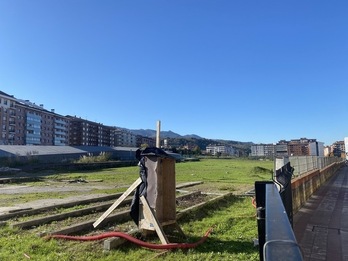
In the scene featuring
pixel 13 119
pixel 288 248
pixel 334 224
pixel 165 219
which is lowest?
pixel 334 224

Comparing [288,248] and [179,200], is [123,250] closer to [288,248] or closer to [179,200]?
[288,248]

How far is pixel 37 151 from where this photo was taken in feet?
149

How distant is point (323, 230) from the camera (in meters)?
7.82

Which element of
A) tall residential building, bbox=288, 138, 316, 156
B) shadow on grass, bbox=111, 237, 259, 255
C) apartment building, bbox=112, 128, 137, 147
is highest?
apartment building, bbox=112, 128, 137, 147

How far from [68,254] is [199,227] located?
3.32 meters

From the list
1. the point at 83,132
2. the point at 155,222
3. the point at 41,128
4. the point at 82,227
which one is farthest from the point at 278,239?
the point at 83,132

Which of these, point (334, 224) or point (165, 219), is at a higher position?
point (165, 219)

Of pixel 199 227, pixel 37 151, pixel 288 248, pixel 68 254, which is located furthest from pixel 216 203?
pixel 37 151

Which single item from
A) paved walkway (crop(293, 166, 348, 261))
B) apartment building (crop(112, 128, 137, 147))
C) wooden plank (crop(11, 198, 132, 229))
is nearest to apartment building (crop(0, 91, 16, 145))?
apartment building (crop(112, 128, 137, 147))

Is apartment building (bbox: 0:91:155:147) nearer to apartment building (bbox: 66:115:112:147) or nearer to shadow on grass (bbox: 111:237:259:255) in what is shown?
apartment building (bbox: 66:115:112:147)

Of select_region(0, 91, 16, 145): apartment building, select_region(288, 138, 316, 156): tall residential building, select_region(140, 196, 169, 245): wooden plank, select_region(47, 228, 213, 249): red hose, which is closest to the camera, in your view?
select_region(47, 228, 213, 249): red hose

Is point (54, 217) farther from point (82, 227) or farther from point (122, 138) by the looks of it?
point (122, 138)

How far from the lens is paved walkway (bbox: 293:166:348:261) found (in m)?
5.96

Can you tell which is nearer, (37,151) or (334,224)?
(334,224)
